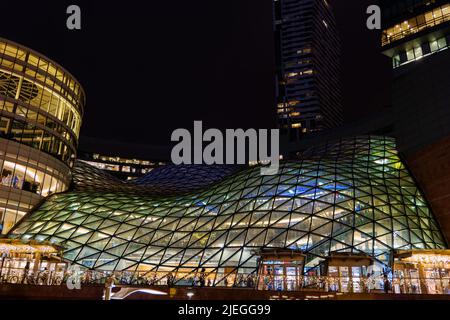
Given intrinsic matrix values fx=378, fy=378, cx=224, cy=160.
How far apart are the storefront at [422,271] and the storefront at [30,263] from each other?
64.8 feet

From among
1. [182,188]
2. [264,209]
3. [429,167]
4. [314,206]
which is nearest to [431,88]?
[429,167]

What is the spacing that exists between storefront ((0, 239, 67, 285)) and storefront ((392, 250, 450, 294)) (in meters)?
19.8

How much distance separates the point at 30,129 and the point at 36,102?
3.54 metres

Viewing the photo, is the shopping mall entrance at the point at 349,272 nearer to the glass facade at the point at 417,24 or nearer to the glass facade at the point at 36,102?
the glass facade at the point at 417,24

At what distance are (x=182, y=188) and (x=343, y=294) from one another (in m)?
42.0

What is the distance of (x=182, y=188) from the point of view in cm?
5897

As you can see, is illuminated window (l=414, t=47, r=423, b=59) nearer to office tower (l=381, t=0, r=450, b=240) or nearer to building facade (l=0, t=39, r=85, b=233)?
office tower (l=381, t=0, r=450, b=240)

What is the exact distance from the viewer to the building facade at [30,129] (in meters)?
39.0

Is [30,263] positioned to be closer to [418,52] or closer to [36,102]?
[36,102]

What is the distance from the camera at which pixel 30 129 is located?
1594 inches

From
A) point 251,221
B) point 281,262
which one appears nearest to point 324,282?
point 281,262

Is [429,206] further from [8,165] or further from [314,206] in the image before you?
[8,165]

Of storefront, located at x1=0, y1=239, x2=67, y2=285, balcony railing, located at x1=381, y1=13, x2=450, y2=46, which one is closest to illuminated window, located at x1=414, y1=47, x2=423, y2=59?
balcony railing, located at x1=381, y1=13, x2=450, y2=46

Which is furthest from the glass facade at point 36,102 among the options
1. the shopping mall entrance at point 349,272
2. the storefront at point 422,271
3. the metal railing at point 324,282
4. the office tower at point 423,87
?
the office tower at point 423,87
